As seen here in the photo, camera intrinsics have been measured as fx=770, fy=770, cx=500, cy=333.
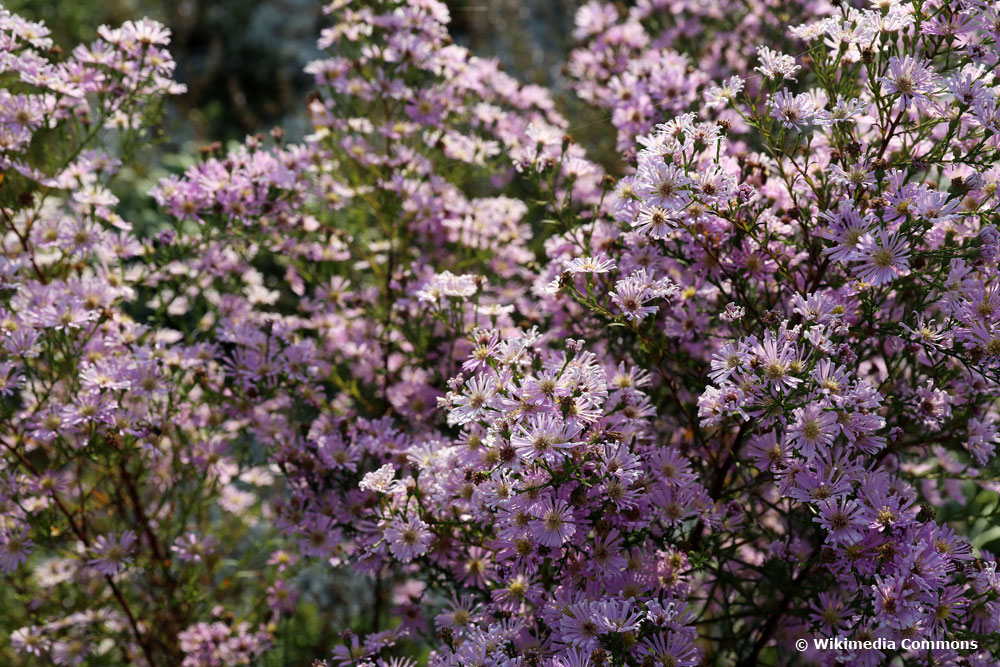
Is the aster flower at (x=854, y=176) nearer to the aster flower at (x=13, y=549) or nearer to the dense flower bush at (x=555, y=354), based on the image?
the dense flower bush at (x=555, y=354)

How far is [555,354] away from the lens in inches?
61.7

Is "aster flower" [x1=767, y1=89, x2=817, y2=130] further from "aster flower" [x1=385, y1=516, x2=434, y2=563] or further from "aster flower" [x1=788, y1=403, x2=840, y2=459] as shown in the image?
"aster flower" [x1=385, y1=516, x2=434, y2=563]

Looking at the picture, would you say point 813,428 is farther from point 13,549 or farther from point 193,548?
point 13,549

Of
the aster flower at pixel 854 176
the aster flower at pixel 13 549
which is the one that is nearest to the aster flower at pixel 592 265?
the aster flower at pixel 854 176

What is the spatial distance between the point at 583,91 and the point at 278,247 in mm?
1152

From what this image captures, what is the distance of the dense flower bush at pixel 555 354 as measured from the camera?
1.33 meters

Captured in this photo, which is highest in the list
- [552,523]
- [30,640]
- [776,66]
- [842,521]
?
[776,66]

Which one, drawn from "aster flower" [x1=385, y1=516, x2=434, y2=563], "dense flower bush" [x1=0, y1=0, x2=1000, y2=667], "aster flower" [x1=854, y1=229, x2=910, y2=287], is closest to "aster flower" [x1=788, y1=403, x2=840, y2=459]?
"dense flower bush" [x1=0, y1=0, x2=1000, y2=667]

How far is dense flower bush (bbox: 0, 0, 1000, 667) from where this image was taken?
4.37ft

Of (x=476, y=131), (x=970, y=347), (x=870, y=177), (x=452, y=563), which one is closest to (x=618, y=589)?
(x=452, y=563)

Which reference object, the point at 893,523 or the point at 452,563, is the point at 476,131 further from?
the point at 893,523

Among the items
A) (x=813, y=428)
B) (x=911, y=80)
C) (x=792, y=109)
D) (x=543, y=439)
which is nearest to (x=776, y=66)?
(x=792, y=109)

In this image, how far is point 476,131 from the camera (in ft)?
8.19

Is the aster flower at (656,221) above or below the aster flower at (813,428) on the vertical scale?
above
